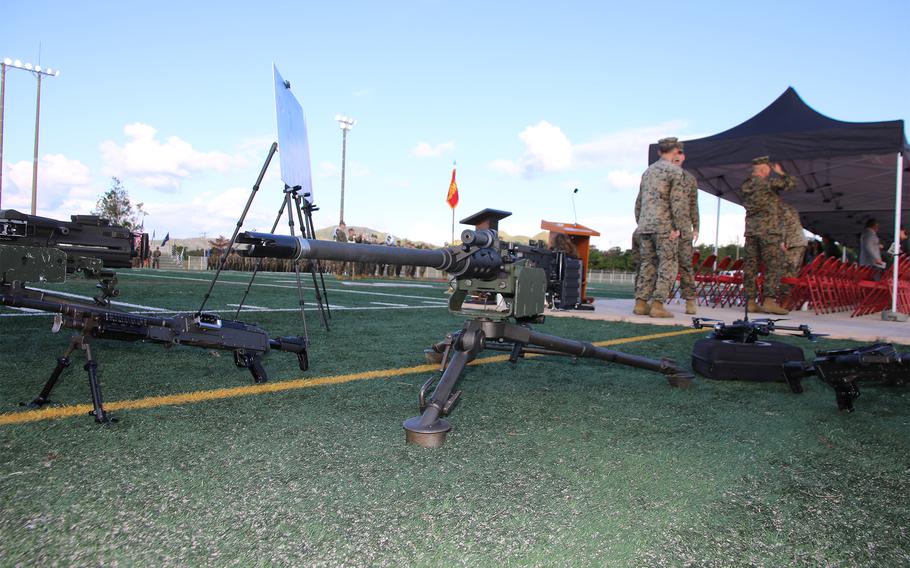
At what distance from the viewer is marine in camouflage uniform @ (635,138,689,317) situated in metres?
7.12

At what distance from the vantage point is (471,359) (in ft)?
8.06

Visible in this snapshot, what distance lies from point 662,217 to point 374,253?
19.9 ft

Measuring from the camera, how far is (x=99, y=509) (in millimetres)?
1521

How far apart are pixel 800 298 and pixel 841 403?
8.55 m

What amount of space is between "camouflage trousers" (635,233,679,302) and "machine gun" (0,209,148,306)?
6.11 metres

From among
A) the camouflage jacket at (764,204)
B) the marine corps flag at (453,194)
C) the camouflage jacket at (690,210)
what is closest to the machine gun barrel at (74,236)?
the camouflage jacket at (690,210)

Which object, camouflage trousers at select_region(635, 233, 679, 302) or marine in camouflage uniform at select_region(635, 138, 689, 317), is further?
camouflage trousers at select_region(635, 233, 679, 302)

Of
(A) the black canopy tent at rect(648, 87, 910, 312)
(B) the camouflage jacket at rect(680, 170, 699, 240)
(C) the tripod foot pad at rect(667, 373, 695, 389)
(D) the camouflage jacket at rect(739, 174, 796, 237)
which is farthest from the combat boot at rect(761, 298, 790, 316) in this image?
(C) the tripod foot pad at rect(667, 373, 695, 389)

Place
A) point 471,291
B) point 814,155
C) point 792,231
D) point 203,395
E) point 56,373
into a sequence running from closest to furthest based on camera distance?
point 56,373 < point 471,291 < point 203,395 < point 814,155 < point 792,231

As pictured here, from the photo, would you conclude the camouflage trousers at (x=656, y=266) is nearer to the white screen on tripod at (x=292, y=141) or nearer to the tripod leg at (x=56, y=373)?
the white screen on tripod at (x=292, y=141)

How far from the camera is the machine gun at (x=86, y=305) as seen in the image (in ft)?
7.87

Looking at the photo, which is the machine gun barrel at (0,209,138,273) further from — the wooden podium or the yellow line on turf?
the wooden podium

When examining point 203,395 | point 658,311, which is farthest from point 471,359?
point 658,311

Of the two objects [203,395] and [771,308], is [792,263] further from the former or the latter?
[203,395]
